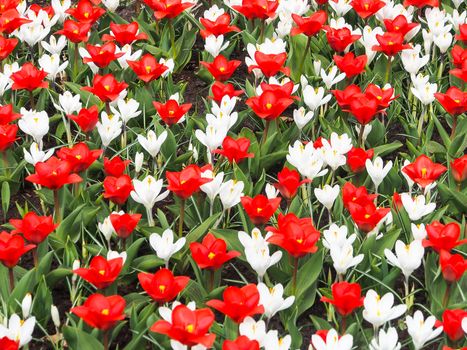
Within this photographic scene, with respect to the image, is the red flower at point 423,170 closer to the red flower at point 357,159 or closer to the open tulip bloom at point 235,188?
the open tulip bloom at point 235,188

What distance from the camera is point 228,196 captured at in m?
3.55

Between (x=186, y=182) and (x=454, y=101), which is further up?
(x=186, y=182)

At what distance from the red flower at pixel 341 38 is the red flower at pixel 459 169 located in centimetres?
112

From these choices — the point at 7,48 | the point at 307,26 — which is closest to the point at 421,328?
the point at 307,26

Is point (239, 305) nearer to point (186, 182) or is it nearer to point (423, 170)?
point (186, 182)

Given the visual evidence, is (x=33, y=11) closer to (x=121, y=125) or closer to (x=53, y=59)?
(x=53, y=59)

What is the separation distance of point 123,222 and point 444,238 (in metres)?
1.11

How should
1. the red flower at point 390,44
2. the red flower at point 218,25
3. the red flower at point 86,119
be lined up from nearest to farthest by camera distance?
the red flower at point 86,119 < the red flower at point 390,44 < the red flower at point 218,25

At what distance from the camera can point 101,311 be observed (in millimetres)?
2756

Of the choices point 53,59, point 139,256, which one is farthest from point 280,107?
point 53,59

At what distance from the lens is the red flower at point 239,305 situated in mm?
2785

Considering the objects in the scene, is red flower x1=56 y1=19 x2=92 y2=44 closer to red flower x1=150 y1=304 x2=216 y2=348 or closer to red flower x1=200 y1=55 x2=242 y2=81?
red flower x1=200 y1=55 x2=242 y2=81

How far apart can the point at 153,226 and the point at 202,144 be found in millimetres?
741

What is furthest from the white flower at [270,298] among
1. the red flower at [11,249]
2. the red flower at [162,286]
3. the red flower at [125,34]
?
the red flower at [125,34]
